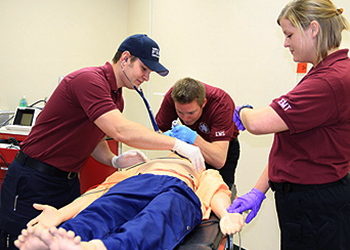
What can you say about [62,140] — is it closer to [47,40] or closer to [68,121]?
[68,121]

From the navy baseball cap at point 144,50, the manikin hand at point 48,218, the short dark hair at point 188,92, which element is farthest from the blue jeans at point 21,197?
the short dark hair at point 188,92

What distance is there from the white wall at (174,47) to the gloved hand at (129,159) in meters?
1.11

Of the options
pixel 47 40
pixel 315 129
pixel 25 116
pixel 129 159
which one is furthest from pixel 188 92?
pixel 47 40

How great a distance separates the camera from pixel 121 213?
4.06ft

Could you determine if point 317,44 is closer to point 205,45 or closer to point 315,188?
point 315,188

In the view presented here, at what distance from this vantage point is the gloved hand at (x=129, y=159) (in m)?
1.94

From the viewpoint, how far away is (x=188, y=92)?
6.38 ft

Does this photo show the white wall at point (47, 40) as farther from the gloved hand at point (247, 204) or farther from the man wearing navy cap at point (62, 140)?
the gloved hand at point (247, 204)

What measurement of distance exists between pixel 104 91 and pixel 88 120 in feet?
0.61

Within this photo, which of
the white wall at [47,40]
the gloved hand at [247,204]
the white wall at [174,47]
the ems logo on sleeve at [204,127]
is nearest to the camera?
the gloved hand at [247,204]

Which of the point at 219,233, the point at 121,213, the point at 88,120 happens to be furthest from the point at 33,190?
the point at 219,233

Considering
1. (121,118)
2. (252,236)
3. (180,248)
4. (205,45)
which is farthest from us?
(205,45)

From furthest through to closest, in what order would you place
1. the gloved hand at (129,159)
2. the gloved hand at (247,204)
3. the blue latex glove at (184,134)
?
the gloved hand at (129,159)
the blue latex glove at (184,134)
the gloved hand at (247,204)

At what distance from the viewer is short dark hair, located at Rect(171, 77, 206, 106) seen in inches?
76.7
